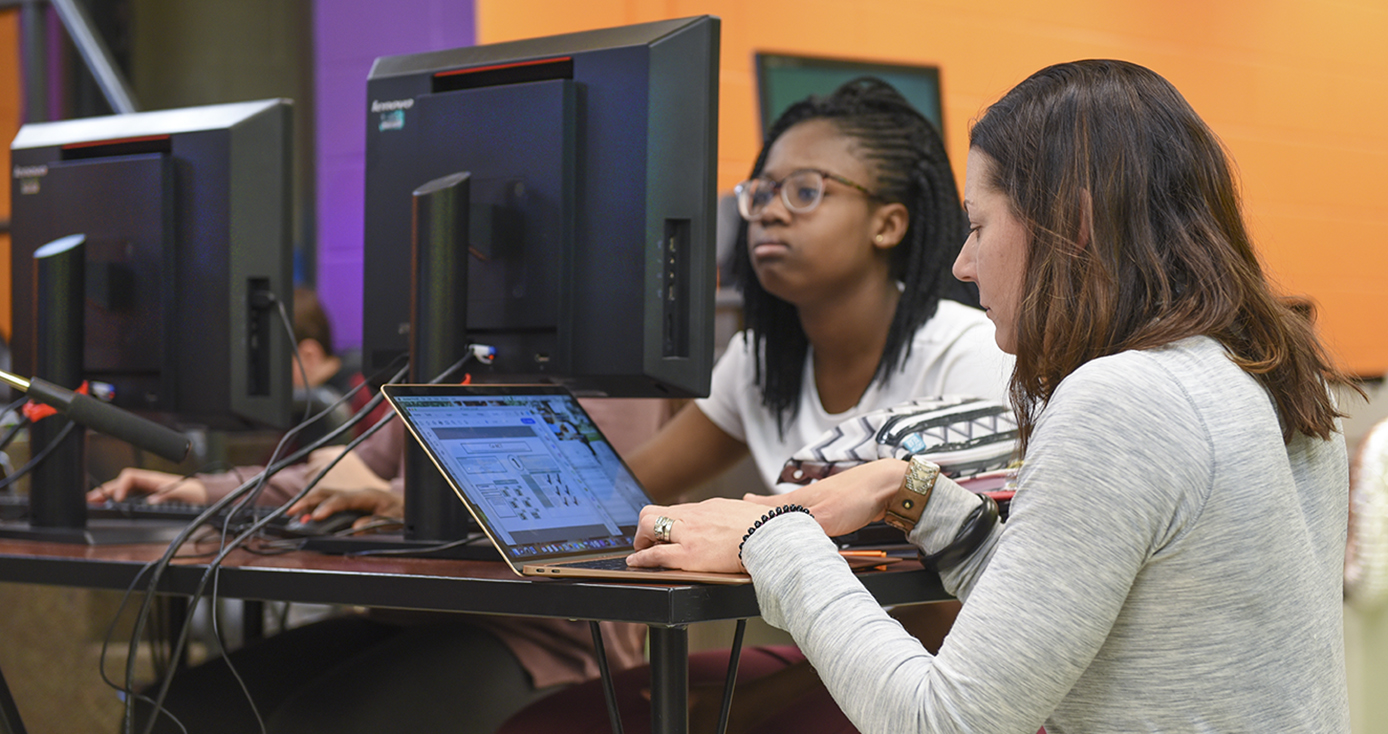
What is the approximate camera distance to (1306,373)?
843 mm

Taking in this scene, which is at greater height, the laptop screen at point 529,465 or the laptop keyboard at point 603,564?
the laptop screen at point 529,465

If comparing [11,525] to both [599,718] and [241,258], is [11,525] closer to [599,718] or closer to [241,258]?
[241,258]

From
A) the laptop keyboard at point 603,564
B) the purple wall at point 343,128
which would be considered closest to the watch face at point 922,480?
the laptop keyboard at point 603,564

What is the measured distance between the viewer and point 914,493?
1.03 metres

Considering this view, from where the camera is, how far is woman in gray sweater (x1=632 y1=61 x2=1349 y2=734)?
0.75m

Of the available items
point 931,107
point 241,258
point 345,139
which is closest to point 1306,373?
point 241,258

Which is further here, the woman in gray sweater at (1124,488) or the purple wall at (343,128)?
the purple wall at (343,128)

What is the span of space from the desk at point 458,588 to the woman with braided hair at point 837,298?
0.56 m

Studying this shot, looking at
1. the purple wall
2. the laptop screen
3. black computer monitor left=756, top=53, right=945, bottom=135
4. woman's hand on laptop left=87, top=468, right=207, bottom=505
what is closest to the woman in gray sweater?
the laptop screen

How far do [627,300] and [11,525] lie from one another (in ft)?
2.92

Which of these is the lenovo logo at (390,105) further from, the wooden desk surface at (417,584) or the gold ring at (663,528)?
the gold ring at (663,528)

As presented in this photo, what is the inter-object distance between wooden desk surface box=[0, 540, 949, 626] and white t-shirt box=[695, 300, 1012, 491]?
1.65 ft

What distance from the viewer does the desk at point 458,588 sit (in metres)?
0.87

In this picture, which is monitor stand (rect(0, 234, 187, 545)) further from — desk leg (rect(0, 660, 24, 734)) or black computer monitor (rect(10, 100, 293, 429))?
desk leg (rect(0, 660, 24, 734))
